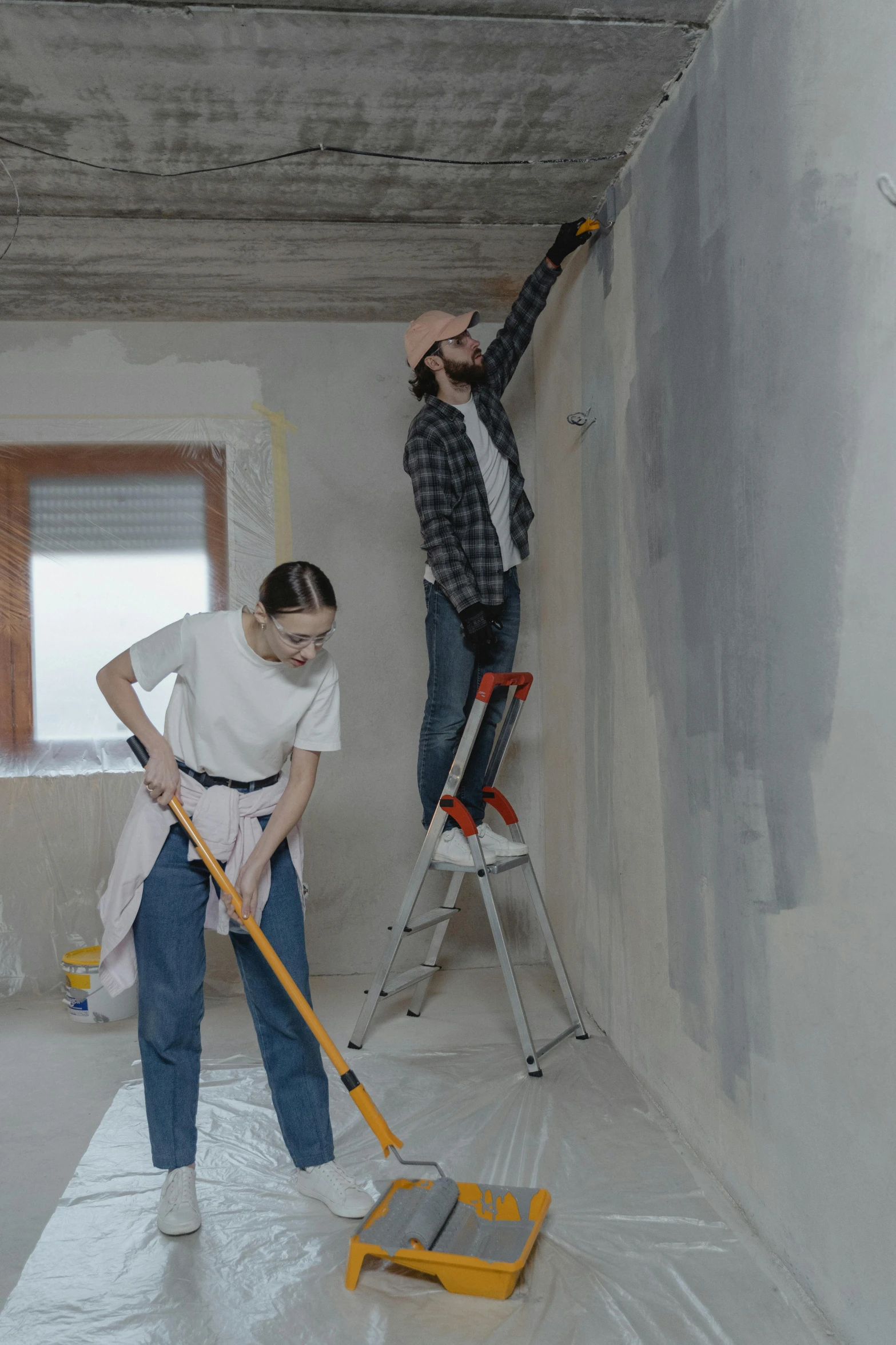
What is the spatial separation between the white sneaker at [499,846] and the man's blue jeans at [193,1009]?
0.85 meters

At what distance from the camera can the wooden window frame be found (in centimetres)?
330

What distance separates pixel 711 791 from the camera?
189cm

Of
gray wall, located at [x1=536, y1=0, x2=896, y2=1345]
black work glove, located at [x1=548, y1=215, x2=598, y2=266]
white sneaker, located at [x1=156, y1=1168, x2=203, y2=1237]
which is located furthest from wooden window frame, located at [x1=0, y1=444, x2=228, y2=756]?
white sneaker, located at [x1=156, y1=1168, x2=203, y2=1237]

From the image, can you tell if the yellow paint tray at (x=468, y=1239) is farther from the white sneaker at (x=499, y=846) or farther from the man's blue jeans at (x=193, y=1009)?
the white sneaker at (x=499, y=846)

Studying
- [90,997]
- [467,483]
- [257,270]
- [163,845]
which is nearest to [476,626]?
[467,483]

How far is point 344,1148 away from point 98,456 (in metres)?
2.31

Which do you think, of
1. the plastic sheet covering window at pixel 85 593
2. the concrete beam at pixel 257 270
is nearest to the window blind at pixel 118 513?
the plastic sheet covering window at pixel 85 593

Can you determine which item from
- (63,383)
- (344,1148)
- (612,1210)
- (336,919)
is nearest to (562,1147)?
(612,1210)

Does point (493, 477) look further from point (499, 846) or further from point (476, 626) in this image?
point (499, 846)

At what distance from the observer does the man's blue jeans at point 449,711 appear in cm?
275

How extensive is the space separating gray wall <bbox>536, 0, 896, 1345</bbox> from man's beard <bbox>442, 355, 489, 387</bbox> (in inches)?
15.5

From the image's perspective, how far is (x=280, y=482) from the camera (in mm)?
3424

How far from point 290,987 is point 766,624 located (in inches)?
39.7

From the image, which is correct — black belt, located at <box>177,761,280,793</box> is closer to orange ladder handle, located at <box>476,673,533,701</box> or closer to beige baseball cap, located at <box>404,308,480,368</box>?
orange ladder handle, located at <box>476,673,533,701</box>
